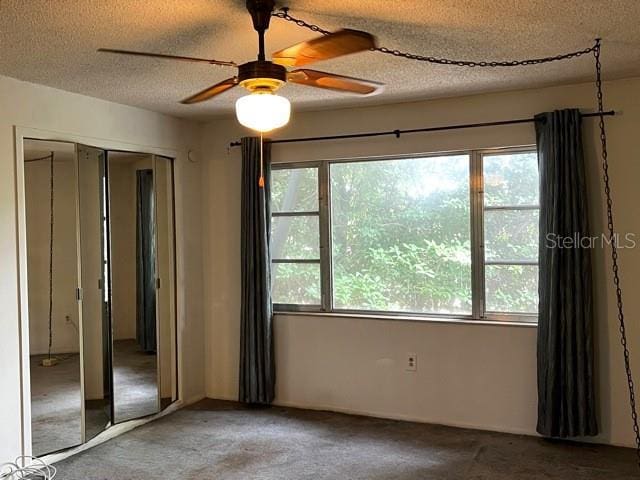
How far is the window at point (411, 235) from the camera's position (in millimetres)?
4148

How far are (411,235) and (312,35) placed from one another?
203 cm

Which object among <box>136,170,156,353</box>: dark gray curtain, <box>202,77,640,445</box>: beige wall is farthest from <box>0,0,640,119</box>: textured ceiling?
<box>136,170,156,353</box>: dark gray curtain

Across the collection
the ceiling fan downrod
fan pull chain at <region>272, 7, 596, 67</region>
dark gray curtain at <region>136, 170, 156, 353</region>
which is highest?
fan pull chain at <region>272, 7, 596, 67</region>

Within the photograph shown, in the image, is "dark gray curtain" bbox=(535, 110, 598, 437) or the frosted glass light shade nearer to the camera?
the frosted glass light shade

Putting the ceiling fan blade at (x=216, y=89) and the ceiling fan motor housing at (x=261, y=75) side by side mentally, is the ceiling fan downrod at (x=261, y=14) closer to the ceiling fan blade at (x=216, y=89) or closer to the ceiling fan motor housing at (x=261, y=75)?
the ceiling fan motor housing at (x=261, y=75)

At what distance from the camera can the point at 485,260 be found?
4.22m

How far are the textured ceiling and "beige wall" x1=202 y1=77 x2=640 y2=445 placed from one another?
381 mm

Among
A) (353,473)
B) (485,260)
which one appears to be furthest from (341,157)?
(353,473)

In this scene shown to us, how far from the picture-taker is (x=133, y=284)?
14.3 ft

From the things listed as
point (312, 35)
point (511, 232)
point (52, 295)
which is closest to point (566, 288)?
point (511, 232)

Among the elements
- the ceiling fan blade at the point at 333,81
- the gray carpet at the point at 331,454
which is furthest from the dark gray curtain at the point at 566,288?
the ceiling fan blade at the point at 333,81

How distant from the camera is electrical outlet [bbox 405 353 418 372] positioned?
439cm

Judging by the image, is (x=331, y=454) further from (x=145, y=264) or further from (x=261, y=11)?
(x=261, y=11)

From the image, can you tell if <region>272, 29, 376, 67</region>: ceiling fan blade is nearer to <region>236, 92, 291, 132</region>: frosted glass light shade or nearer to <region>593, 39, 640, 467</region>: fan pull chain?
<region>236, 92, 291, 132</region>: frosted glass light shade
